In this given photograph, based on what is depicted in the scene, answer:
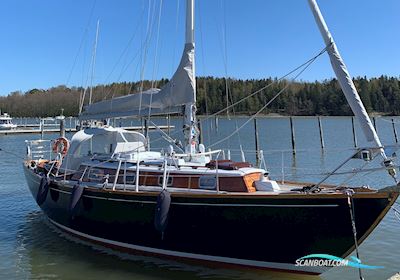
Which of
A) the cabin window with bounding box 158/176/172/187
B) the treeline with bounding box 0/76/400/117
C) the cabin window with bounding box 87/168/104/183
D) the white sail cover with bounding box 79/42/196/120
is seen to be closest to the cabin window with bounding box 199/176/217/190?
the cabin window with bounding box 158/176/172/187

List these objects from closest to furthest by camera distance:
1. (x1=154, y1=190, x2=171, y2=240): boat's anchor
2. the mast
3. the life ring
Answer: (x1=154, y1=190, x2=171, y2=240): boat's anchor
the mast
the life ring

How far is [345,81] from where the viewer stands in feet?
30.4

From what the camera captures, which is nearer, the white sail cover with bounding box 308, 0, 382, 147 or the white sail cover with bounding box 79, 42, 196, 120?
the white sail cover with bounding box 308, 0, 382, 147

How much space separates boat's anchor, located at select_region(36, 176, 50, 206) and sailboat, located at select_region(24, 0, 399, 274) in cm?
4

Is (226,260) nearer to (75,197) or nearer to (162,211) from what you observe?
(162,211)

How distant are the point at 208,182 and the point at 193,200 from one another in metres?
1.03

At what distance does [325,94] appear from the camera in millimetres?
137000

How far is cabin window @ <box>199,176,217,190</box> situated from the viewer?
11281 mm

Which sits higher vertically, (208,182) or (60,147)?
(60,147)

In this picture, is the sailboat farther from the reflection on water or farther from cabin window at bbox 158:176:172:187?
the reflection on water

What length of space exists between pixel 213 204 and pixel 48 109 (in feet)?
447

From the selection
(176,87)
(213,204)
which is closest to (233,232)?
(213,204)

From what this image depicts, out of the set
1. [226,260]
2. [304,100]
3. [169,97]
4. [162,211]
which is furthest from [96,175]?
[304,100]

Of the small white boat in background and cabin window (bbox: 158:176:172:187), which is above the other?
the small white boat in background
